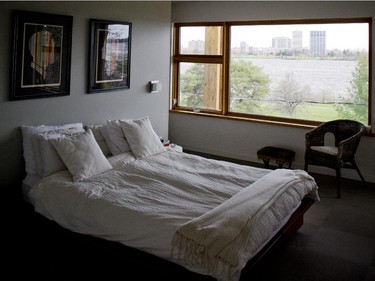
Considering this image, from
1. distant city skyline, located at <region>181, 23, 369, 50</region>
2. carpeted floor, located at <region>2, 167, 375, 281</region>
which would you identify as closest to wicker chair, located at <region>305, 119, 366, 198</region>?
carpeted floor, located at <region>2, 167, 375, 281</region>

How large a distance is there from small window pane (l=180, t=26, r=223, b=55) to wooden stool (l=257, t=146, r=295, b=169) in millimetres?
1894

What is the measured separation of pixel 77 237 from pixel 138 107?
2.47 metres

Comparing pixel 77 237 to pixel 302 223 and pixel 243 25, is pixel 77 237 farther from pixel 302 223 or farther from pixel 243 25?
pixel 243 25

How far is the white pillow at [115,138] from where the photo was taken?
4352 mm

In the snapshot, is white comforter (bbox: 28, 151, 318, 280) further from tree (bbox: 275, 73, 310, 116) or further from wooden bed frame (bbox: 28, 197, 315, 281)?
tree (bbox: 275, 73, 310, 116)

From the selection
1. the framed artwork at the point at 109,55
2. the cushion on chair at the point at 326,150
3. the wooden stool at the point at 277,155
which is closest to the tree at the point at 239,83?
the wooden stool at the point at 277,155

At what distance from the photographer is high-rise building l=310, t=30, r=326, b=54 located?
223 inches

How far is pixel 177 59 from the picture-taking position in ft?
22.8

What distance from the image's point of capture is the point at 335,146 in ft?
17.6

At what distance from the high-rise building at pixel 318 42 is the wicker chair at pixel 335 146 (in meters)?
1.16

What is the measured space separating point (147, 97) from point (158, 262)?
3.09 metres

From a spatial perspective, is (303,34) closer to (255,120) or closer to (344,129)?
(255,120)

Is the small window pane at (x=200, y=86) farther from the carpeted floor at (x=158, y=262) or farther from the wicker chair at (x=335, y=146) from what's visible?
the carpeted floor at (x=158, y=262)

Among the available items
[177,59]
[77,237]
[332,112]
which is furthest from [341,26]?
[77,237]
